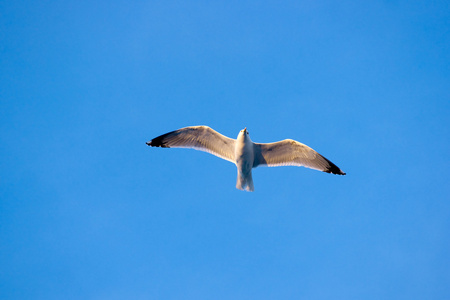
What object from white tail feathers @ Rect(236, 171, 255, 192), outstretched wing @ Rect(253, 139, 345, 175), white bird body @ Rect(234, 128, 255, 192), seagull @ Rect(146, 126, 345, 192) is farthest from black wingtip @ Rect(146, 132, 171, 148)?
outstretched wing @ Rect(253, 139, 345, 175)

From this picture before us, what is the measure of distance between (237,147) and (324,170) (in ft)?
9.67

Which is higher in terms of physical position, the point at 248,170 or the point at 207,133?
the point at 207,133

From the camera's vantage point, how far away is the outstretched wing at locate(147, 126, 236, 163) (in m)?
10.3

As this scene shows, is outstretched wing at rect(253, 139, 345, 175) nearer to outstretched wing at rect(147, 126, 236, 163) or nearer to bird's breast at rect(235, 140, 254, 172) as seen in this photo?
bird's breast at rect(235, 140, 254, 172)

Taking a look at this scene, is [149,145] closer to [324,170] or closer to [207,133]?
[207,133]

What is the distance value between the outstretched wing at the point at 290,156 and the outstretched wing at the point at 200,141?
3.14ft

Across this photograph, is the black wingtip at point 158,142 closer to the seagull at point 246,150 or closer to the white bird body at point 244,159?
the seagull at point 246,150

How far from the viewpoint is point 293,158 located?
1071 cm

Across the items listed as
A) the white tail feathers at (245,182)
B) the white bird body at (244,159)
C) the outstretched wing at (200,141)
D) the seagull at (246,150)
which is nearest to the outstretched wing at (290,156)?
the seagull at (246,150)

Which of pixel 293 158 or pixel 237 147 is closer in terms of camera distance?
pixel 237 147

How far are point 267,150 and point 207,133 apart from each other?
205cm

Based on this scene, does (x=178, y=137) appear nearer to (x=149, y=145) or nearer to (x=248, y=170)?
(x=149, y=145)

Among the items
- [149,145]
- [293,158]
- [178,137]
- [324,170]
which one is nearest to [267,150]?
[293,158]

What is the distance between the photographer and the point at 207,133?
1033 centimetres
